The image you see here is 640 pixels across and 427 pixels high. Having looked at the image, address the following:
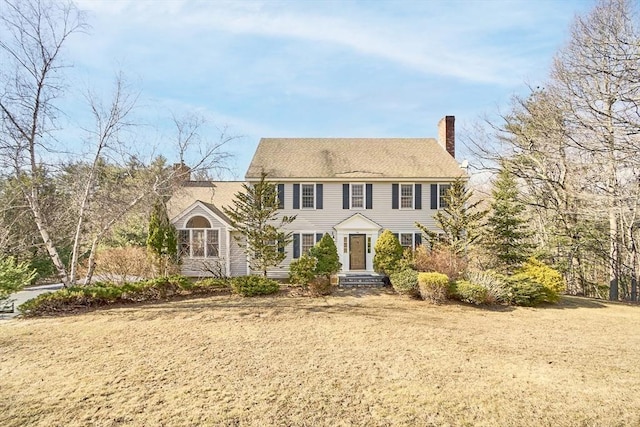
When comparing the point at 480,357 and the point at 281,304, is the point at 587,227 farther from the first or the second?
the point at 281,304

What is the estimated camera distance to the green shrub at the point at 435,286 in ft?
40.4

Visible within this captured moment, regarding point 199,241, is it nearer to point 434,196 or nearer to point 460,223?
point 434,196

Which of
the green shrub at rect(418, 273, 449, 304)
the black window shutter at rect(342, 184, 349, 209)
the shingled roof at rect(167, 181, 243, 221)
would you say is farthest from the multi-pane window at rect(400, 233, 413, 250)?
the shingled roof at rect(167, 181, 243, 221)

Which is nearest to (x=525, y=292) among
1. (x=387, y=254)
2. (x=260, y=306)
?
(x=387, y=254)

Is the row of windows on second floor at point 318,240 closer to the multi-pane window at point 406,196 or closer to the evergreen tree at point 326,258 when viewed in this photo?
the multi-pane window at point 406,196

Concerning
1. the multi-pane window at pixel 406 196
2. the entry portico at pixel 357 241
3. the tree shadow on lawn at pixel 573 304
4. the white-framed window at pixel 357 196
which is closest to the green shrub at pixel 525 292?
the tree shadow on lawn at pixel 573 304

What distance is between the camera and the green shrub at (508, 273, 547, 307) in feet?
41.0

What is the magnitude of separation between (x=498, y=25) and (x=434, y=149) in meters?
9.95

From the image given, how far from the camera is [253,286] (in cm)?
1383

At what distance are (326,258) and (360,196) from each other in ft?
17.0

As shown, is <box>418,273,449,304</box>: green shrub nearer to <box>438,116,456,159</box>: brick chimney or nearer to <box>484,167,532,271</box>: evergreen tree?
<box>484,167,532,271</box>: evergreen tree

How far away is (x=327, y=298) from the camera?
525 inches

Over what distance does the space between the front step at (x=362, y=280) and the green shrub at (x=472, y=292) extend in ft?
13.8

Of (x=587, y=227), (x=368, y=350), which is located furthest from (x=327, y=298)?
(x=587, y=227)
